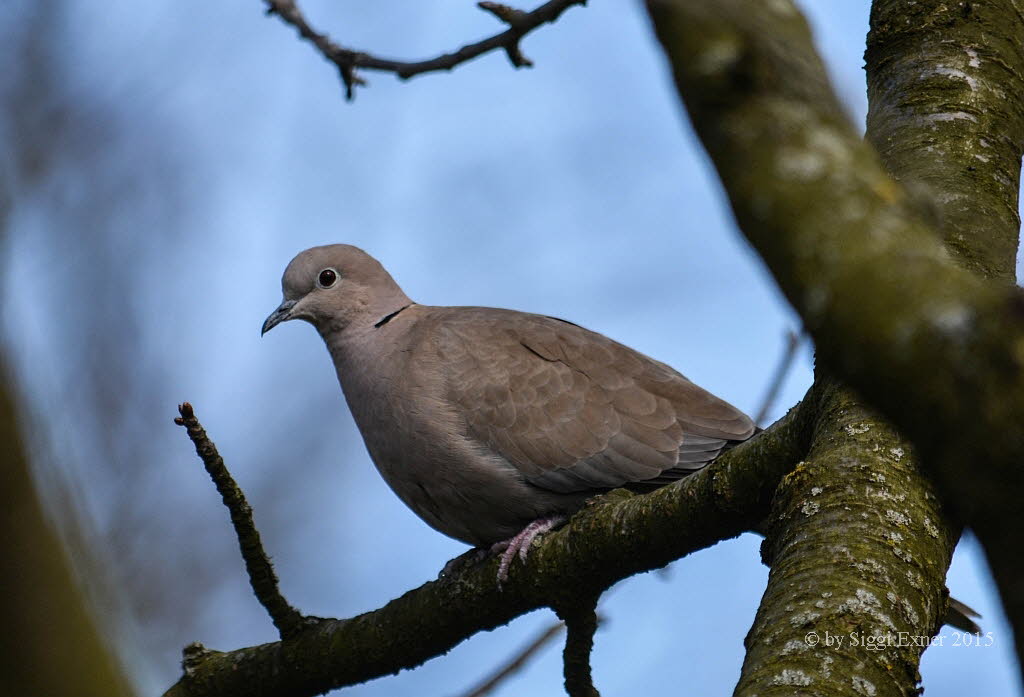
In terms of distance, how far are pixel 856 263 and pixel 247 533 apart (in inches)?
108

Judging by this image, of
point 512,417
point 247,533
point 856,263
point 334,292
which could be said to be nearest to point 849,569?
point 856,263

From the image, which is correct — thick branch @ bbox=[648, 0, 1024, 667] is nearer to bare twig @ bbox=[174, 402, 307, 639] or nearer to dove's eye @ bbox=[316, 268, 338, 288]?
bare twig @ bbox=[174, 402, 307, 639]

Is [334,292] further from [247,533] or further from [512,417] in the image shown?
[247,533]

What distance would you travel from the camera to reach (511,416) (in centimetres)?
455

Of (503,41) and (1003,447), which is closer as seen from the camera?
(1003,447)

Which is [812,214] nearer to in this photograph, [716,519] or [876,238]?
[876,238]

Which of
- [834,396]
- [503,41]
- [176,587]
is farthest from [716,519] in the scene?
[176,587]

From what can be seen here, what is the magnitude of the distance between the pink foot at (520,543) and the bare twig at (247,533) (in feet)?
2.39

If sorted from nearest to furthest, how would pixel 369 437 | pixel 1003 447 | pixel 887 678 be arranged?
pixel 1003 447, pixel 887 678, pixel 369 437

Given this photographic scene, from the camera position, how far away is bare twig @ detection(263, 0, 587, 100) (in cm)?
357

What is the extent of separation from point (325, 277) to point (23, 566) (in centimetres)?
413

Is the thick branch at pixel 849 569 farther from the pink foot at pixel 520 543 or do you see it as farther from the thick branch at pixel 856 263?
the pink foot at pixel 520 543

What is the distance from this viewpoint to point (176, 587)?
5.45m

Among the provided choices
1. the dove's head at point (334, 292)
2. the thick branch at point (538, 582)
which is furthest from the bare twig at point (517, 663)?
the dove's head at point (334, 292)
